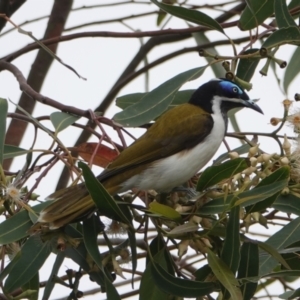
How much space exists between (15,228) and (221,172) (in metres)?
0.64

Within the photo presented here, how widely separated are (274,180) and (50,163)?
86 centimetres

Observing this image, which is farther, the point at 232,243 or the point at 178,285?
the point at 178,285

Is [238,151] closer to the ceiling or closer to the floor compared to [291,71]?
closer to the floor

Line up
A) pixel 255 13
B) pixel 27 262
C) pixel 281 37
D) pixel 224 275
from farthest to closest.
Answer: pixel 255 13 → pixel 281 37 → pixel 27 262 → pixel 224 275

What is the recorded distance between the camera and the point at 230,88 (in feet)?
12.1

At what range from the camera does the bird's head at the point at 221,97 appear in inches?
144

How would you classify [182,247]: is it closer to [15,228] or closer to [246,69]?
[15,228]

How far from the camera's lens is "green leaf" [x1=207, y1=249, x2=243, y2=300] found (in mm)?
2459

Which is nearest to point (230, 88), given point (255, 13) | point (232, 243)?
point (255, 13)

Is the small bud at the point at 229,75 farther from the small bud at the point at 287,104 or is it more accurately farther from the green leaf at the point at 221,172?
the green leaf at the point at 221,172

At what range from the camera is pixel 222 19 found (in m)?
4.86

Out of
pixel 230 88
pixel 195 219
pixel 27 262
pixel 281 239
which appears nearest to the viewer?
pixel 195 219

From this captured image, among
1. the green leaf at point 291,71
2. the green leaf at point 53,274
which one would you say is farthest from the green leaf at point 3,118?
the green leaf at point 291,71

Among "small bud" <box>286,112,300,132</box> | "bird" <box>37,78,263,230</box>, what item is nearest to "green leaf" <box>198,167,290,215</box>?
"small bud" <box>286,112,300,132</box>
